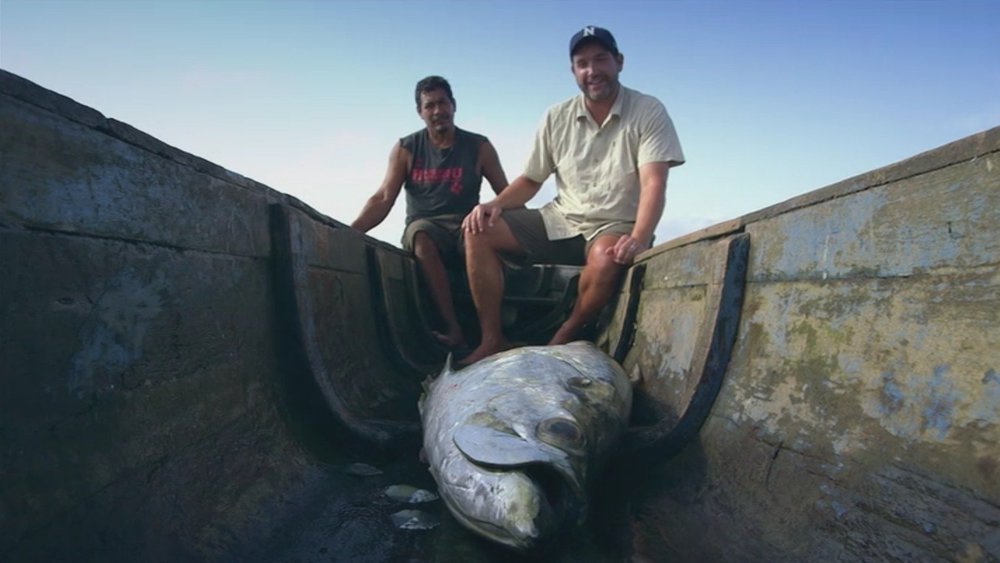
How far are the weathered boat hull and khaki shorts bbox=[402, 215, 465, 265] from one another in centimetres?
228

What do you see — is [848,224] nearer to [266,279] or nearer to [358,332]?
[266,279]

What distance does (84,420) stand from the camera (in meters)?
1.27

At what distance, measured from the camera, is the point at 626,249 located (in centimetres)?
353

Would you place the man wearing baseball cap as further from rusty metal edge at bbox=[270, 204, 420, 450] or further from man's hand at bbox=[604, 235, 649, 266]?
rusty metal edge at bbox=[270, 204, 420, 450]

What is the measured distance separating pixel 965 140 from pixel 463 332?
4.10 metres

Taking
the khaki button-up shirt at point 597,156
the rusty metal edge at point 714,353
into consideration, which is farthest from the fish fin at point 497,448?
the khaki button-up shirt at point 597,156

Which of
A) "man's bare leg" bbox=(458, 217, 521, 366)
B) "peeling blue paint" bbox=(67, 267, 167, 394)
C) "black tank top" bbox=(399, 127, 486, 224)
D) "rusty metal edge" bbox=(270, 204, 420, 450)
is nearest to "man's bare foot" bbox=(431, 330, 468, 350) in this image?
"man's bare leg" bbox=(458, 217, 521, 366)

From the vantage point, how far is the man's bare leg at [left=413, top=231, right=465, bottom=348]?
183 inches

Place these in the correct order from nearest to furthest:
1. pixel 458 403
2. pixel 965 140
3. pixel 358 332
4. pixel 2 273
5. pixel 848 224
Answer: pixel 2 273 → pixel 965 140 → pixel 848 224 → pixel 458 403 → pixel 358 332

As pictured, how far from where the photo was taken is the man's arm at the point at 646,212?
3.54m

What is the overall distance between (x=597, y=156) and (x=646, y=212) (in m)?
0.78

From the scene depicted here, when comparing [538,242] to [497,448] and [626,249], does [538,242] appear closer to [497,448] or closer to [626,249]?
[626,249]

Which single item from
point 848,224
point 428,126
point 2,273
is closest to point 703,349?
point 848,224

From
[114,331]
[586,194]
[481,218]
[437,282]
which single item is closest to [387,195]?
[437,282]
